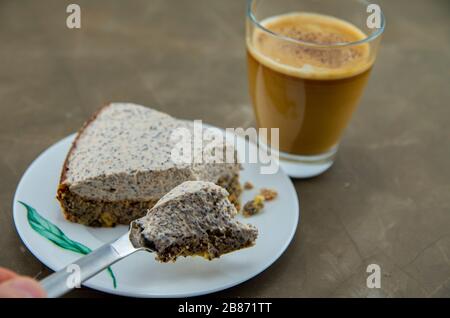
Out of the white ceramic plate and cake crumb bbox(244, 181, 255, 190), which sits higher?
the white ceramic plate

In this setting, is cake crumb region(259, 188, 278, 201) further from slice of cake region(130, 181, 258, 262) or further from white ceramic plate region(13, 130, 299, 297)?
slice of cake region(130, 181, 258, 262)

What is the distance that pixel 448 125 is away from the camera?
8.13ft

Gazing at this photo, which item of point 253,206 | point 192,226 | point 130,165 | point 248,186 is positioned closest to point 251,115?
point 248,186

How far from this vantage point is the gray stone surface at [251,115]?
1.78 m

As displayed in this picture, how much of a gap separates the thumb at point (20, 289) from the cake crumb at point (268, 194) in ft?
2.64

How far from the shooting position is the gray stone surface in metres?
1.78

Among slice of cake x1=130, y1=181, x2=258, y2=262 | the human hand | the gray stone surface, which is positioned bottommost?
the gray stone surface

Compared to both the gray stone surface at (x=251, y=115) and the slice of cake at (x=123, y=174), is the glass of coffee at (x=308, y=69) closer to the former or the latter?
the gray stone surface at (x=251, y=115)

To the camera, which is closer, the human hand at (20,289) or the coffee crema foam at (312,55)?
the human hand at (20,289)

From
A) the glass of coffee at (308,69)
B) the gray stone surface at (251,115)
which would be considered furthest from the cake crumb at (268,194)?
the glass of coffee at (308,69)

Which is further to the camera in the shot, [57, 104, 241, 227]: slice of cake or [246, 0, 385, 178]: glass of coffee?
[246, 0, 385, 178]: glass of coffee

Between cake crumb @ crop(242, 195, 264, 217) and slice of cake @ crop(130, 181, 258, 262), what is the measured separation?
7.9 inches

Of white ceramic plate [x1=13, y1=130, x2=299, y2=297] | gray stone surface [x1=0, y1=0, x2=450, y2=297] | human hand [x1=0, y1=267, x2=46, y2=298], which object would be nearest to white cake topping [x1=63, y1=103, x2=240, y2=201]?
white ceramic plate [x1=13, y1=130, x2=299, y2=297]

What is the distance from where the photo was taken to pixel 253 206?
185 cm
